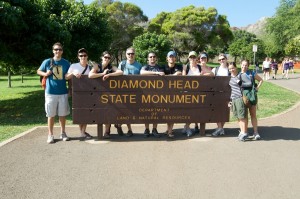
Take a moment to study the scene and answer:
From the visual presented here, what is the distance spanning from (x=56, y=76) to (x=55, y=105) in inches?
21.6

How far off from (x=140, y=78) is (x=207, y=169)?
2.40 metres

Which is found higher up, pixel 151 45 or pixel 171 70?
pixel 151 45

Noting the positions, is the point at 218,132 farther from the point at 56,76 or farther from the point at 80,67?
the point at 56,76

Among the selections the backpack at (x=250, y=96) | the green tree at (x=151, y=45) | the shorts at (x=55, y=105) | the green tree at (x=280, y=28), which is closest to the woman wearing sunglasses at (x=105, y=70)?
the shorts at (x=55, y=105)

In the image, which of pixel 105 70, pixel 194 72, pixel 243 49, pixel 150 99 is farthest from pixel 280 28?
pixel 105 70

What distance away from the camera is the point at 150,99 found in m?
6.90

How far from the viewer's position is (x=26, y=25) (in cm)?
1092

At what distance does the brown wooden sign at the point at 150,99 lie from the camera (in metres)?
6.75

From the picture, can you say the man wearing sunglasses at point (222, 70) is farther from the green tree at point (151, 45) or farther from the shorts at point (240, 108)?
the green tree at point (151, 45)

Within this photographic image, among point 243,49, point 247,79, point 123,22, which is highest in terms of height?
point 123,22

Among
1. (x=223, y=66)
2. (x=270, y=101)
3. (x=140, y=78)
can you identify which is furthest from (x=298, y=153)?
(x=270, y=101)

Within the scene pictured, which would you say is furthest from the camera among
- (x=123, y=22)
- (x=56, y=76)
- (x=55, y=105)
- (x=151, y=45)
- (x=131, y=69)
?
(x=123, y=22)

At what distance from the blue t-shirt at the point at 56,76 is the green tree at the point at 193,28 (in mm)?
42026

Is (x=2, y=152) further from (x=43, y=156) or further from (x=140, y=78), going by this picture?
(x=140, y=78)
